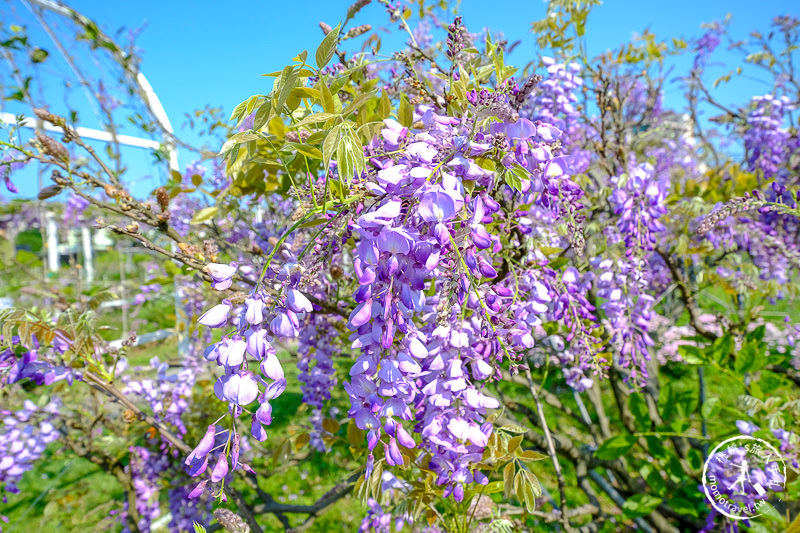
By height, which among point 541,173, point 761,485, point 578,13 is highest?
point 578,13

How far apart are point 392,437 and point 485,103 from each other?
50 cm

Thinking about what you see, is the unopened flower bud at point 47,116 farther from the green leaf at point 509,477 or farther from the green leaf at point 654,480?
the green leaf at point 654,480

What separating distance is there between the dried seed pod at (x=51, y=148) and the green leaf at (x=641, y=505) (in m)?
1.75

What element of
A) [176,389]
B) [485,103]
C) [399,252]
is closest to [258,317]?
[399,252]

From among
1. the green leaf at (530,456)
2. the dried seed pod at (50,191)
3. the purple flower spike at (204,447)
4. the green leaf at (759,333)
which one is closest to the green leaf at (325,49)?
the purple flower spike at (204,447)

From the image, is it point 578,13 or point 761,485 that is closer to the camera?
point 761,485

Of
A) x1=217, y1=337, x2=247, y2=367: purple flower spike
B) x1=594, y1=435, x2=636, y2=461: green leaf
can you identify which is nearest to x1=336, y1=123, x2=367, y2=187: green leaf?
x1=217, y1=337, x2=247, y2=367: purple flower spike

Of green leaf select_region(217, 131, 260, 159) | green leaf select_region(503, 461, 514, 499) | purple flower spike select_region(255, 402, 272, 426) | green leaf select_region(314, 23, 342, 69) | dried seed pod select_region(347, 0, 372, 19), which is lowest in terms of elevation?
green leaf select_region(503, 461, 514, 499)

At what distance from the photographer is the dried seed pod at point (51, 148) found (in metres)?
0.75

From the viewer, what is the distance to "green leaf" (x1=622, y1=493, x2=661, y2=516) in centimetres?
130

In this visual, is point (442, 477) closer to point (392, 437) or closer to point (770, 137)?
point (392, 437)

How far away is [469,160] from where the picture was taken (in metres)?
0.53

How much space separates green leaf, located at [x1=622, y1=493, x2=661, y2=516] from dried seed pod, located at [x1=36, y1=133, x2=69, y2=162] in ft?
5.75

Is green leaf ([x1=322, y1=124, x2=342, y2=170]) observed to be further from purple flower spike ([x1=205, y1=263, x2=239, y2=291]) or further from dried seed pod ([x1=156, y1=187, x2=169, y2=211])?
dried seed pod ([x1=156, y1=187, x2=169, y2=211])
